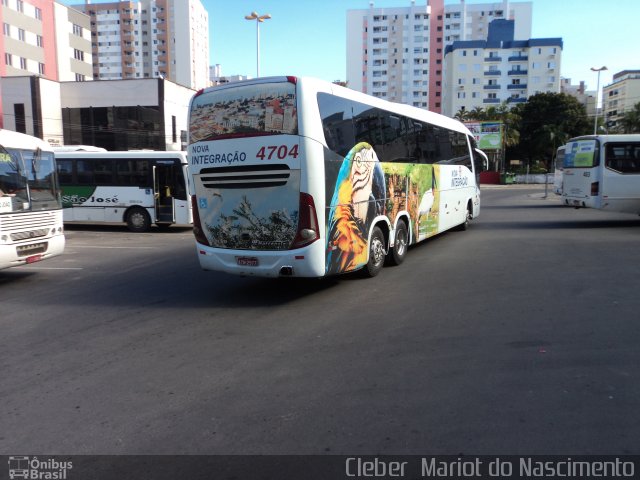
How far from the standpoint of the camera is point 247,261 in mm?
7215

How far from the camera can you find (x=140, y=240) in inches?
597

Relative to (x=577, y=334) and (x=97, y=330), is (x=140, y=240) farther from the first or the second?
(x=577, y=334)

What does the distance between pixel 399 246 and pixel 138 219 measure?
1113 cm

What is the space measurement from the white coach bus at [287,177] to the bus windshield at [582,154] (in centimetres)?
1037

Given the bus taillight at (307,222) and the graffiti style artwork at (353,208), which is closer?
the bus taillight at (307,222)

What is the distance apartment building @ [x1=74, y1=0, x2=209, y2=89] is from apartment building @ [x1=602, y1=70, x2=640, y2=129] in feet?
320

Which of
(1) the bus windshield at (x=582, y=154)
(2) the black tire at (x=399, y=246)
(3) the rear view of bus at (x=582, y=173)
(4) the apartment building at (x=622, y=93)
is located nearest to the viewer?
(2) the black tire at (x=399, y=246)

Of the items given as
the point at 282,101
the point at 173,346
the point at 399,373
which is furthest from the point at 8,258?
the point at 399,373

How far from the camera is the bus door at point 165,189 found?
1719cm

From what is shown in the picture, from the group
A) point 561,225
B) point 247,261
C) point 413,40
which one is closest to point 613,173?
point 561,225

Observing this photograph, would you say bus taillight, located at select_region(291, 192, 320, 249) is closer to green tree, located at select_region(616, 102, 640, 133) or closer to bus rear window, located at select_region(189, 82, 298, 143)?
bus rear window, located at select_region(189, 82, 298, 143)

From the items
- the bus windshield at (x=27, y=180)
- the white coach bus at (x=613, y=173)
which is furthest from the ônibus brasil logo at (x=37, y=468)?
the white coach bus at (x=613, y=173)

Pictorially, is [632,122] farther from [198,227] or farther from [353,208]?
[198,227]

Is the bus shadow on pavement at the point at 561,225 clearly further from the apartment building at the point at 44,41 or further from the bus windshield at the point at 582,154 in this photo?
the apartment building at the point at 44,41
